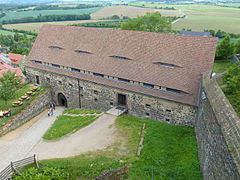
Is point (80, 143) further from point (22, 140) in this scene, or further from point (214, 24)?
point (214, 24)

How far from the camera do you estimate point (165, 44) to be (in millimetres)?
26062

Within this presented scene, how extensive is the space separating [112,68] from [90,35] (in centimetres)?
681

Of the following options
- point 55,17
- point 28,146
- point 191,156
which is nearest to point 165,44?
point 191,156

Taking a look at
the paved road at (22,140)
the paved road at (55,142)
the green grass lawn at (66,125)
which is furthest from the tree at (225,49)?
the paved road at (22,140)

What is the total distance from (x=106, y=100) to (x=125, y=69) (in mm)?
4479

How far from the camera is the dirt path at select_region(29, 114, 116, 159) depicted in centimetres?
2042

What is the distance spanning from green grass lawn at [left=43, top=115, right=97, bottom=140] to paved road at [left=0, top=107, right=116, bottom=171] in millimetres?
686

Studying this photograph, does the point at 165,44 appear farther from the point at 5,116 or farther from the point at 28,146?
the point at 5,116

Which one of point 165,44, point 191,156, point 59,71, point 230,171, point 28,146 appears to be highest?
point 165,44

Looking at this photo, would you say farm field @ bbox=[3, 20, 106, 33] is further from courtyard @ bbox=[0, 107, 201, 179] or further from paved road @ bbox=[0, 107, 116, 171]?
courtyard @ bbox=[0, 107, 201, 179]

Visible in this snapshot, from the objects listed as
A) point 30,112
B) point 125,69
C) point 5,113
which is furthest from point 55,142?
point 125,69

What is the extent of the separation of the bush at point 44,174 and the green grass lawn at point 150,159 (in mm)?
636

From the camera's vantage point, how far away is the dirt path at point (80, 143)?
2042cm

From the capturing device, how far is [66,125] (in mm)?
25656
